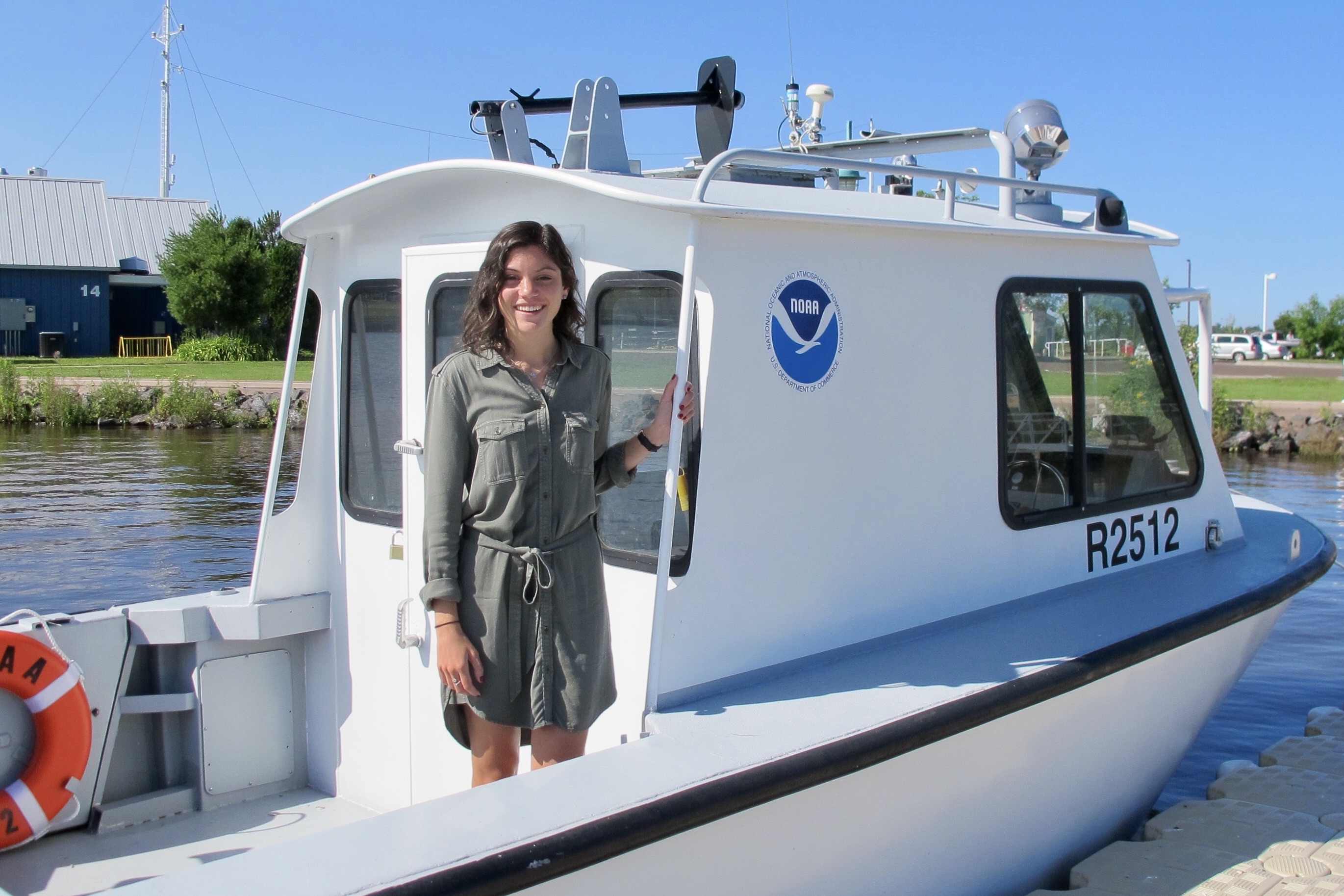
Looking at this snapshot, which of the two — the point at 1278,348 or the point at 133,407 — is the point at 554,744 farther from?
the point at 1278,348

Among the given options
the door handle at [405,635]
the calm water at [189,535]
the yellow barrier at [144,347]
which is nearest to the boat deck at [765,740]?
the door handle at [405,635]

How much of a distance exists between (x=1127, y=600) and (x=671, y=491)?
6.59ft

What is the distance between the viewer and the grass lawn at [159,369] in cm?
2927

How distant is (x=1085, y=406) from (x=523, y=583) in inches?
96.7

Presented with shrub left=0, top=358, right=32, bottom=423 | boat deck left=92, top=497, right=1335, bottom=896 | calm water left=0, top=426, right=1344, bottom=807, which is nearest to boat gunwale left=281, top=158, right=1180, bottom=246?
boat deck left=92, top=497, right=1335, bottom=896

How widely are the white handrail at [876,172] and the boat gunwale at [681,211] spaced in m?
0.06

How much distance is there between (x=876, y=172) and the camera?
332 centimetres

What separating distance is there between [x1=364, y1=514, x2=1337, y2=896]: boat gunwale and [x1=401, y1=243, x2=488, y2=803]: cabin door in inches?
49.2

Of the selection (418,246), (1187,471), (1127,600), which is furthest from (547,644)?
(1187,471)

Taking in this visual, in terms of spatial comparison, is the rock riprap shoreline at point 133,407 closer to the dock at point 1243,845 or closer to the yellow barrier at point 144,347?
the yellow barrier at point 144,347

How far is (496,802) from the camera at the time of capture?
8.07 feet

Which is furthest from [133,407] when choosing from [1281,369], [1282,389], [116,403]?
[1281,369]

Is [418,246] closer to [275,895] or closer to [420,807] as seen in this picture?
[420,807]

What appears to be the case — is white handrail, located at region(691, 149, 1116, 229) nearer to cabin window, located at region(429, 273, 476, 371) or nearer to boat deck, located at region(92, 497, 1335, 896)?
cabin window, located at region(429, 273, 476, 371)
